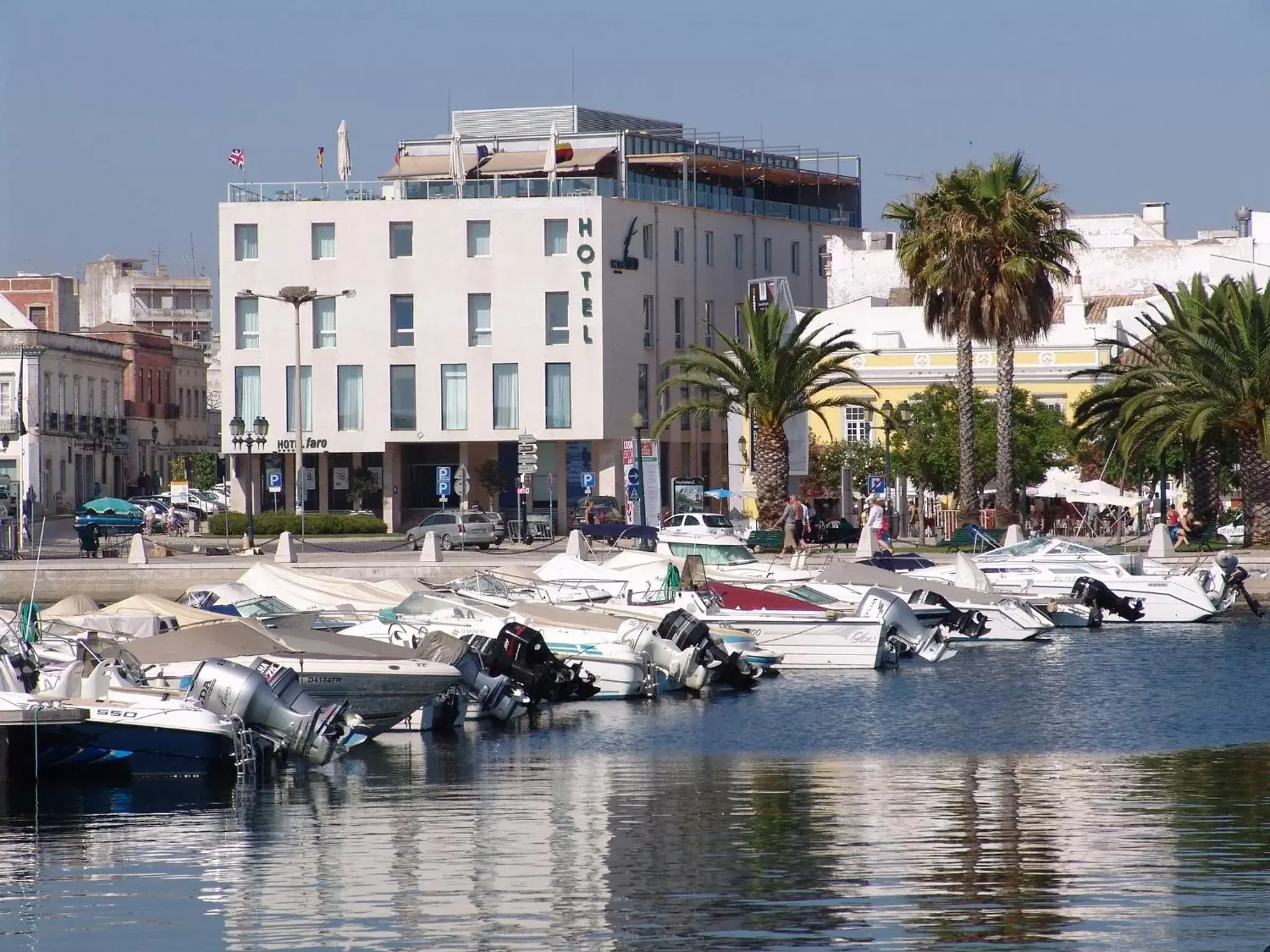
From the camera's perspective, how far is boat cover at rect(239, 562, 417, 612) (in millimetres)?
39125

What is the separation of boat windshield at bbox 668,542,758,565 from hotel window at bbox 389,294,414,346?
40108 millimetres

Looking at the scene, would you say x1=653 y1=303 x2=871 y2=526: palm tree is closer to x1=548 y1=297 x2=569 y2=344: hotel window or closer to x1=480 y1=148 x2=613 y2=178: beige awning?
x1=548 y1=297 x2=569 y2=344: hotel window

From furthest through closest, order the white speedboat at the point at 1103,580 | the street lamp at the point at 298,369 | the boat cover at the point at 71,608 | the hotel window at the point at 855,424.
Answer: the hotel window at the point at 855,424, the street lamp at the point at 298,369, the white speedboat at the point at 1103,580, the boat cover at the point at 71,608

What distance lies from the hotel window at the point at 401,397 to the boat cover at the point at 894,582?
4770 cm

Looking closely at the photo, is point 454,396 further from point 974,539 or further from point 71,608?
point 71,608

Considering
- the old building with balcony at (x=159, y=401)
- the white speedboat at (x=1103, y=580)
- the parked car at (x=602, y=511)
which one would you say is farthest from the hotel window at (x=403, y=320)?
the white speedboat at (x=1103, y=580)

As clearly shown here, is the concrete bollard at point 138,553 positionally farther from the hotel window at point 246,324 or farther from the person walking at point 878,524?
the hotel window at point 246,324

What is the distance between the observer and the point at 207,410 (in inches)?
5153

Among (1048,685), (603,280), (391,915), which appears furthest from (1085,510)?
(391,915)

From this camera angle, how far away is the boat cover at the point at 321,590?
39.1 m

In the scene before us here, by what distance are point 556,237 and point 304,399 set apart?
42.6 feet

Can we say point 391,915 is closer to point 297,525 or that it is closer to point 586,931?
point 586,931

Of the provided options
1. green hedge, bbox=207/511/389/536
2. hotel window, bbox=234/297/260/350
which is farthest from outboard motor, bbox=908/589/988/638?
hotel window, bbox=234/297/260/350

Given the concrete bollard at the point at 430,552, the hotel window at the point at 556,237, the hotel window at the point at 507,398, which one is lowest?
the concrete bollard at the point at 430,552
